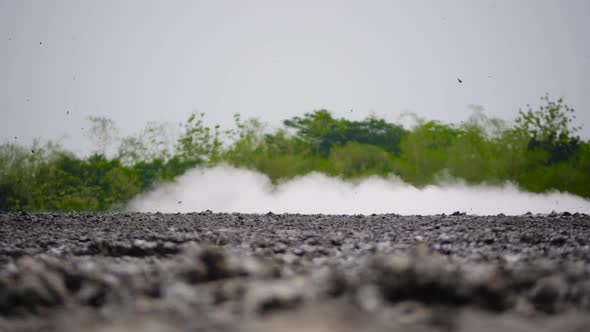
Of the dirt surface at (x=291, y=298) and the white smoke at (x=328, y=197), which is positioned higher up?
the white smoke at (x=328, y=197)

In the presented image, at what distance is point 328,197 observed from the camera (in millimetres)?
31859

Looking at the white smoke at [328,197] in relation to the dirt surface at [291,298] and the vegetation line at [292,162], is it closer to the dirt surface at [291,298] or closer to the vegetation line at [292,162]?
the vegetation line at [292,162]

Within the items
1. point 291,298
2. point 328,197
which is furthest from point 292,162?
point 291,298

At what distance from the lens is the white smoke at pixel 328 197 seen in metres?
28.5

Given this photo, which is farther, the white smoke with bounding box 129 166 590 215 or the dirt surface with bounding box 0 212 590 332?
the white smoke with bounding box 129 166 590 215

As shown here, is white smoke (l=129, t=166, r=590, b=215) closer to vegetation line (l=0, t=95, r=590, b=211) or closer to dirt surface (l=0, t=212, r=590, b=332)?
vegetation line (l=0, t=95, r=590, b=211)

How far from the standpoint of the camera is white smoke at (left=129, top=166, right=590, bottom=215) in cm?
2853

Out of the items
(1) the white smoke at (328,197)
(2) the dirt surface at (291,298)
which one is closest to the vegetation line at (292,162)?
(1) the white smoke at (328,197)

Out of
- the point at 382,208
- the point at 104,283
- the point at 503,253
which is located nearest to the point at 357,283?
the point at 104,283

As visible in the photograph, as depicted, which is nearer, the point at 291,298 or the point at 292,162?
the point at 291,298

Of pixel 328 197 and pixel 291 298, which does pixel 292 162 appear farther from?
pixel 291 298

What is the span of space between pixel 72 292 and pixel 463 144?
35.8 m

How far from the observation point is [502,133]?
3662 cm

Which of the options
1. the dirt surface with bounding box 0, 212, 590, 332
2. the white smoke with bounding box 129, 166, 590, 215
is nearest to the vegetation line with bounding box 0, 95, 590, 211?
the white smoke with bounding box 129, 166, 590, 215
